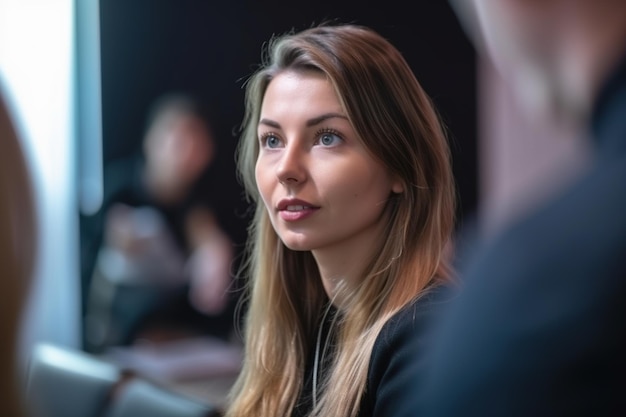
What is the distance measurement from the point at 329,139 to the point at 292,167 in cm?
6

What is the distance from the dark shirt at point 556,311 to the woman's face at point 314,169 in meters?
0.53

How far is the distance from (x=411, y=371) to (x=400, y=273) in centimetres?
15

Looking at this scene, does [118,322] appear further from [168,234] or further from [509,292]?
[509,292]

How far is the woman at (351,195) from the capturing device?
3.43 feet

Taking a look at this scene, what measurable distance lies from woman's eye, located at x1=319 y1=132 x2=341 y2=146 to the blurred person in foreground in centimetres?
51

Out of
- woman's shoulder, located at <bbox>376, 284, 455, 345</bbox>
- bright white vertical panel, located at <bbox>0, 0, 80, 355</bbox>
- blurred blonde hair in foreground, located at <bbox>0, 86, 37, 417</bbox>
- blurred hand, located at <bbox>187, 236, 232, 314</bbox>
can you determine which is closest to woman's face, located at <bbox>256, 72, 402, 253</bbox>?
woman's shoulder, located at <bbox>376, 284, 455, 345</bbox>

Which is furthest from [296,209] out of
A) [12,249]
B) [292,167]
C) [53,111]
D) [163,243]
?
[53,111]

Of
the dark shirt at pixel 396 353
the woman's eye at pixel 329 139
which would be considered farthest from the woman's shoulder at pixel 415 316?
the woman's eye at pixel 329 139

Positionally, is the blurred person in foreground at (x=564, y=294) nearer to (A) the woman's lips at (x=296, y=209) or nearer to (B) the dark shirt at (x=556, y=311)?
(B) the dark shirt at (x=556, y=311)

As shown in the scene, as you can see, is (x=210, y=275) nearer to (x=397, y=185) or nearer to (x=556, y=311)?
(x=397, y=185)

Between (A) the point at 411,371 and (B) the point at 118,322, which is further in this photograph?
(B) the point at 118,322

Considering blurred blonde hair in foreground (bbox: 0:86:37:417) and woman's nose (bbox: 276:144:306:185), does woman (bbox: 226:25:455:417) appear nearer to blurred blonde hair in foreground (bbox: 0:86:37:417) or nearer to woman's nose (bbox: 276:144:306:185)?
woman's nose (bbox: 276:144:306:185)

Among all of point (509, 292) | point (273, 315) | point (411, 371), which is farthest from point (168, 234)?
point (509, 292)

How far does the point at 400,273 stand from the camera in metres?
1.11
